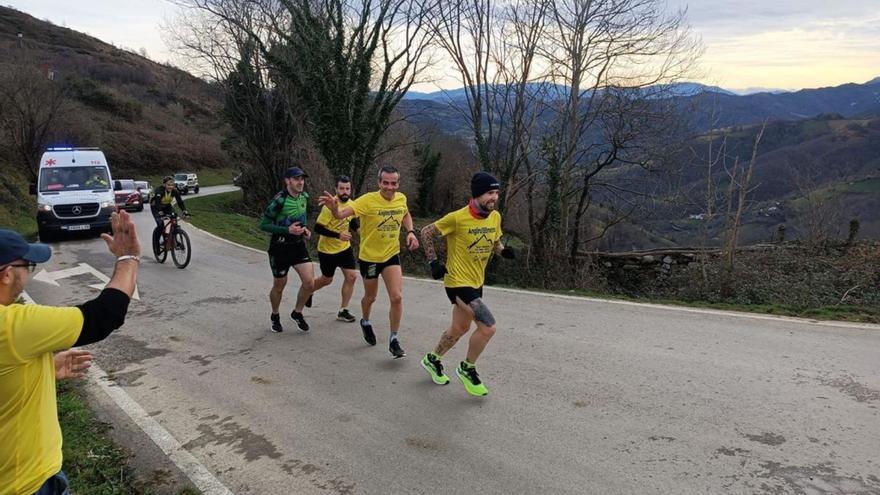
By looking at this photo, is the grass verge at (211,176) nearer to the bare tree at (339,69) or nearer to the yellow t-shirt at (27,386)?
the bare tree at (339,69)

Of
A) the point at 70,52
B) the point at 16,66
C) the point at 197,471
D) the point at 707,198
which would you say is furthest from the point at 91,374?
the point at 70,52

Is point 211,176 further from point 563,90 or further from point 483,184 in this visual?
point 483,184

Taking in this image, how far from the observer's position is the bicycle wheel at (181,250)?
12.2 meters

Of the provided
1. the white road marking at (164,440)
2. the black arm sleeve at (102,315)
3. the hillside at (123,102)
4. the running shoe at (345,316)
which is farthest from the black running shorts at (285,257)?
the hillside at (123,102)

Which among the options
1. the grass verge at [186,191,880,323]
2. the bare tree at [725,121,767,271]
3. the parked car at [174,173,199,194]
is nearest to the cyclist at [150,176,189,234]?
the grass verge at [186,191,880,323]

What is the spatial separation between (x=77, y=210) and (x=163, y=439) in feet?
46.5

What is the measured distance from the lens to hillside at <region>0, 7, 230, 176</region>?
147ft

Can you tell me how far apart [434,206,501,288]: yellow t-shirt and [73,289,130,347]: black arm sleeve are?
122 inches

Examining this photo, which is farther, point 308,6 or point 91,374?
point 308,6

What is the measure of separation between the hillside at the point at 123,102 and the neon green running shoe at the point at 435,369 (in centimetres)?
2986

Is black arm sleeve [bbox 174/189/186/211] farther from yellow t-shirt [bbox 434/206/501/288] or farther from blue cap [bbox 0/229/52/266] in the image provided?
blue cap [bbox 0/229/52/266]

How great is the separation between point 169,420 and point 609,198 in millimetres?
16938

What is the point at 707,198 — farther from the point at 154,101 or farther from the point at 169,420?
the point at 154,101

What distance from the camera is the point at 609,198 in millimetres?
19203
